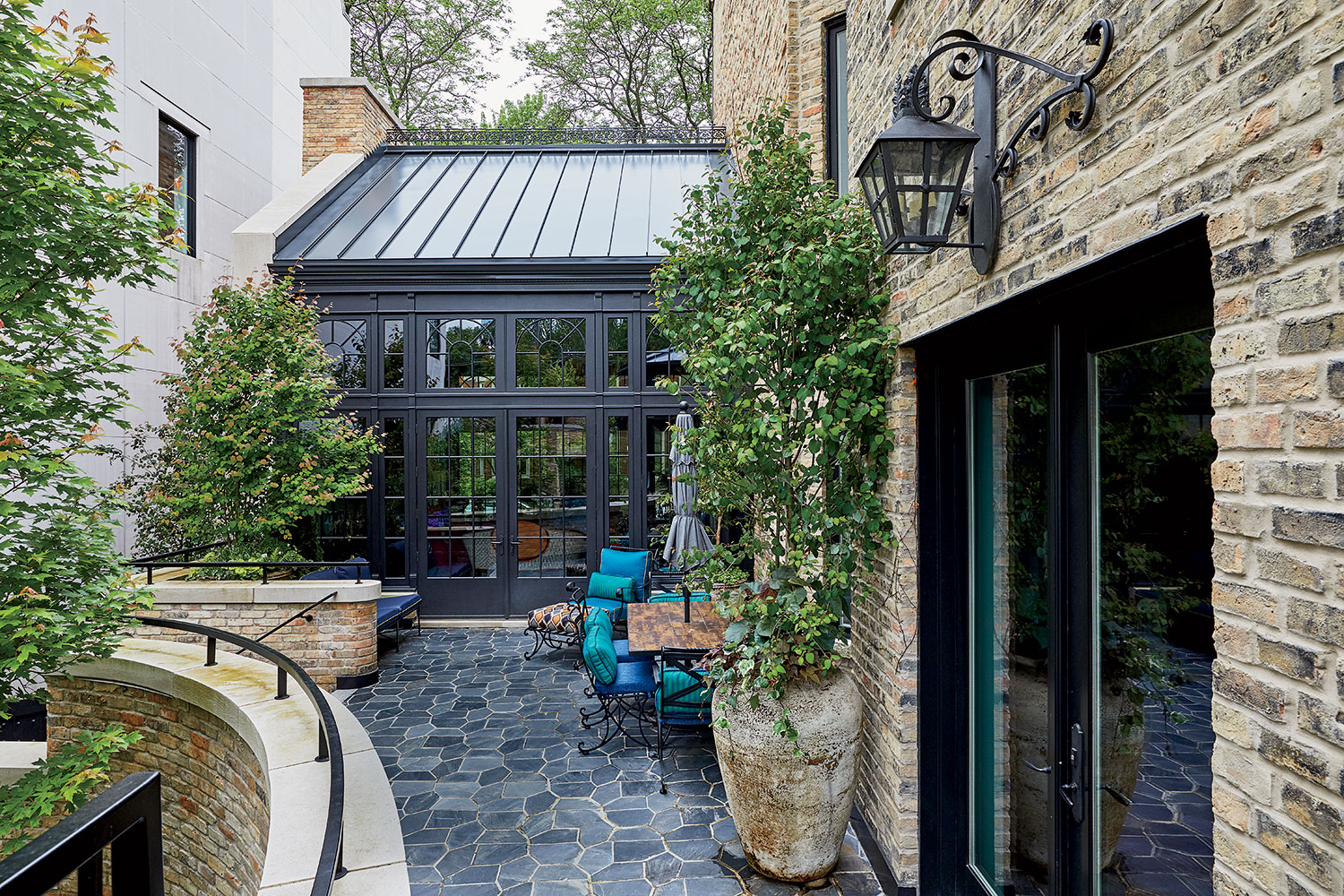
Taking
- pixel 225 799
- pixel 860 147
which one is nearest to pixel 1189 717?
pixel 860 147

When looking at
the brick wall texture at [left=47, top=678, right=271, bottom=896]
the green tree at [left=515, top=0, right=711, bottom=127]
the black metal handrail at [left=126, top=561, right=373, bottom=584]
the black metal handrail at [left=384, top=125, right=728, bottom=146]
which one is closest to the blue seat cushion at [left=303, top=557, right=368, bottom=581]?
the black metal handrail at [left=126, top=561, right=373, bottom=584]

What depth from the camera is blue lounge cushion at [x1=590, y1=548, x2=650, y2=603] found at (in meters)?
8.81

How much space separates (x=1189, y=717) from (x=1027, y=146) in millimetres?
1711

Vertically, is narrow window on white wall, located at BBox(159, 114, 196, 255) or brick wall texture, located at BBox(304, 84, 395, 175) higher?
brick wall texture, located at BBox(304, 84, 395, 175)

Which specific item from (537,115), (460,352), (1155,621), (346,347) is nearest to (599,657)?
(1155,621)

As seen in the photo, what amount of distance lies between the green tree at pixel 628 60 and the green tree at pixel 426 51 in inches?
52.9

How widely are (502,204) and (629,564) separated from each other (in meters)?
6.53

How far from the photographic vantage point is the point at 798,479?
395 cm

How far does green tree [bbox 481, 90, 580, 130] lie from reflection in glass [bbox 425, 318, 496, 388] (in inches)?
477

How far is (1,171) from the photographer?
463 cm

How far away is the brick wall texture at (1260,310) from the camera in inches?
50.1

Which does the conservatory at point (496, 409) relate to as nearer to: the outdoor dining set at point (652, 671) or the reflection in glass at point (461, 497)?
the reflection in glass at point (461, 497)

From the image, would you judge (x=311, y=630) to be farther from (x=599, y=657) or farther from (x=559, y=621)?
(x=599, y=657)

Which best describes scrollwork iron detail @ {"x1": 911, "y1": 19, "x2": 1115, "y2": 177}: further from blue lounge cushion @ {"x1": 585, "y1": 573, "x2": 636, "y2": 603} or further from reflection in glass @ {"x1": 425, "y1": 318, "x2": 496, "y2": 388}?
reflection in glass @ {"x1": 425, "y1": 318, "x2": 496, "y2": 388}
